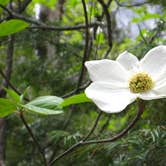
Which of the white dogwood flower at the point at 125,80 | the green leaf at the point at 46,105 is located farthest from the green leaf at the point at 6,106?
the white dogwood flower at the point at 125,80

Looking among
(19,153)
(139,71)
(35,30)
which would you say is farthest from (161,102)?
(19,153)

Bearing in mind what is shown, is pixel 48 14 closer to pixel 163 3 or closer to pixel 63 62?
pixel 63 62

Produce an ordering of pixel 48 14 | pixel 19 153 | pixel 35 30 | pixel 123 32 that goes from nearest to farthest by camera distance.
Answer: pixel 35 30, pixel 19 153, pixel 48 14, pixel 123 32

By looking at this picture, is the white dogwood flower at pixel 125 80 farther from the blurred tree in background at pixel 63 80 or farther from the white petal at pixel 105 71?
the blurred tree in background at pixel 63 80

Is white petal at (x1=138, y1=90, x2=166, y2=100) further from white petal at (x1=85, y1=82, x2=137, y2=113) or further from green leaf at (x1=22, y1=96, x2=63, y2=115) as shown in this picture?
green leaf at (x1=22, y1=96, x2=63, y2=115)

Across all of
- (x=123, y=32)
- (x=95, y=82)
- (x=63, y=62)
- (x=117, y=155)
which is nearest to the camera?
(x=95, y=82)

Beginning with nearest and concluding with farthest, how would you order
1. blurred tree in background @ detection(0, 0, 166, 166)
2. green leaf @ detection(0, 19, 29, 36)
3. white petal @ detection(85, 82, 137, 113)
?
white petal @ detection(85, 82, 137, 113) → green leaf @ detection(0, 19, 29, 36) → blurred tree in background @ detection(0, 0, 166, 166)

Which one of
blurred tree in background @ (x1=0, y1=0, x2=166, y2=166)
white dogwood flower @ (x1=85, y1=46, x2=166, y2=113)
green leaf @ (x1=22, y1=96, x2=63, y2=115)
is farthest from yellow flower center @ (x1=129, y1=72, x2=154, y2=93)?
blurred tree in background @ (x1=0, y1=0, x2=166, y2=166)
